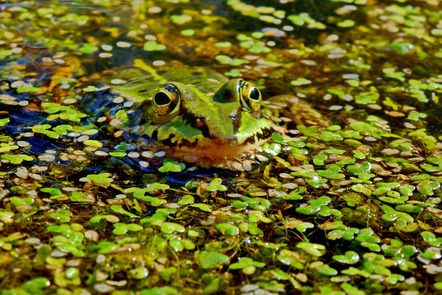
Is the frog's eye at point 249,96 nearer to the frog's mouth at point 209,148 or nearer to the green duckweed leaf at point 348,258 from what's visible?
the frog's mouth at point 209,148

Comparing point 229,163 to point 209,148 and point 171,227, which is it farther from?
point 171,227

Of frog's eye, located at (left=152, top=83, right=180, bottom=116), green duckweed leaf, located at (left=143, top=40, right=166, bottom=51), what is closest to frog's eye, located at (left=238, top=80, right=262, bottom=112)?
frog's eye, located at (left=152, top=83, right=180, bottom=116)

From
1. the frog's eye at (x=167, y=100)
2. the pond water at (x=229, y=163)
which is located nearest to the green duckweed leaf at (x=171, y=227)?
the pond water at (x=229, y=163)

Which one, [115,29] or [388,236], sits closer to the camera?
[388,236]

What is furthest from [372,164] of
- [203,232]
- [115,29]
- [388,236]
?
[115,29]

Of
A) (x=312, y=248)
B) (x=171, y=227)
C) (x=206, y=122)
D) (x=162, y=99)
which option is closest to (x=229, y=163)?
(x=206, y=122)

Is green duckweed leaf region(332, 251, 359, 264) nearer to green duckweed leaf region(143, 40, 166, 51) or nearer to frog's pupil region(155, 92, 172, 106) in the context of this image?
frog's pupil region(155, 92, 172, 106)

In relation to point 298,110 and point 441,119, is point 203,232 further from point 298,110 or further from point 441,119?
Result: point 441,119
